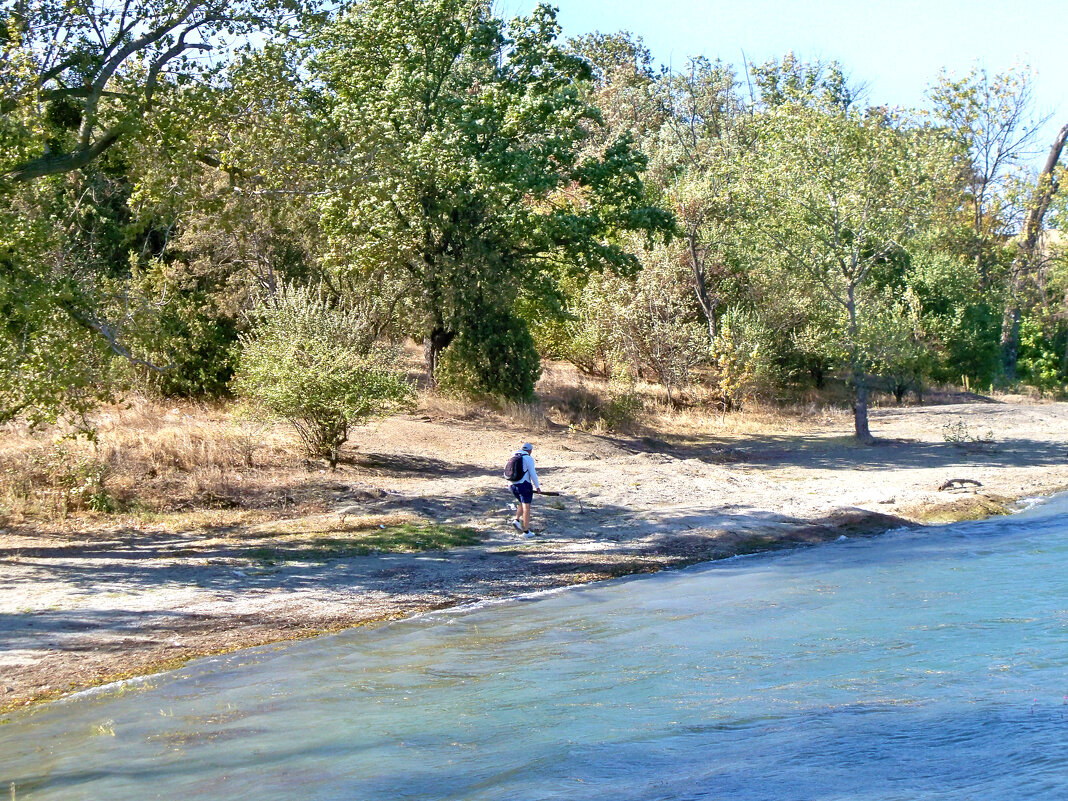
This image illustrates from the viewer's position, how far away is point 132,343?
656 inches

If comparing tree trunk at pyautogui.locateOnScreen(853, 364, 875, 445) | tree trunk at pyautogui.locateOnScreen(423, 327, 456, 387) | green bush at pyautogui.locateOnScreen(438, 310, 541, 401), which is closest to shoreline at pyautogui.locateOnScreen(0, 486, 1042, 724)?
tree trunk at pyautogui.locateOnScreen(853, 364, 875, 445)

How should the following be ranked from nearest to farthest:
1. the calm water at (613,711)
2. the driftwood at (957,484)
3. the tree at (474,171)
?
the calm water at (613,711) < the driftwood at (957,484) < the tree at (474,171)

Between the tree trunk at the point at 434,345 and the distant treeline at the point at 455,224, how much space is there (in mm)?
89

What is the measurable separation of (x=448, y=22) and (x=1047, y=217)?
104ft

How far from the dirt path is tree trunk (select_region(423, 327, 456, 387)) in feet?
11.1

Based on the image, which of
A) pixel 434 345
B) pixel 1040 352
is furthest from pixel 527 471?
pixel 1040 352

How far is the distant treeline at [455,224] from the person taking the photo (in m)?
15.8

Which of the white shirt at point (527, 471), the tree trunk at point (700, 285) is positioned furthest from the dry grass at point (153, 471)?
the tree trunk at point (700, 285)

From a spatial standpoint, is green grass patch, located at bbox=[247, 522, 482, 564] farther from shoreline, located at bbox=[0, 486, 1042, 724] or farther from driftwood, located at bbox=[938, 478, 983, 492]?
driftwood, located at bbox=[938, 478, 983, 492]

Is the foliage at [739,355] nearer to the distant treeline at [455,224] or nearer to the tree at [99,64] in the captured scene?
the distant treeline at [455,224]

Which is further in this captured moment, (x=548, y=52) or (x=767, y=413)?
(x=767, y=413)

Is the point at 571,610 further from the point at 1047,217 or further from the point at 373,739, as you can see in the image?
the point at 1047,217

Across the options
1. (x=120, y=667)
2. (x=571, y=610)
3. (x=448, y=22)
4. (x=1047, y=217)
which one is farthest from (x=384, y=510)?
(x=1047, y=217)

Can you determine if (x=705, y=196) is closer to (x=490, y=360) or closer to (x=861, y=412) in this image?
(x=861, y=412)
